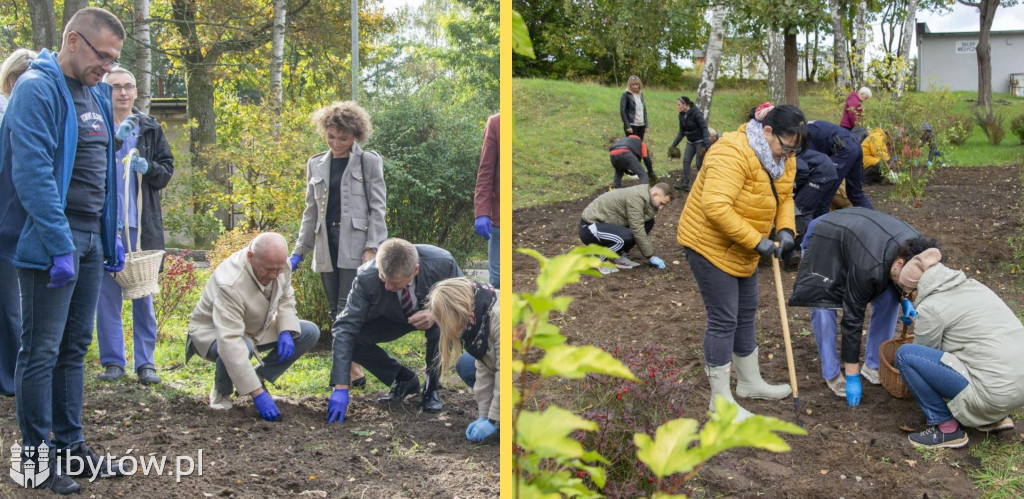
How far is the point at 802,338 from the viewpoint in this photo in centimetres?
554

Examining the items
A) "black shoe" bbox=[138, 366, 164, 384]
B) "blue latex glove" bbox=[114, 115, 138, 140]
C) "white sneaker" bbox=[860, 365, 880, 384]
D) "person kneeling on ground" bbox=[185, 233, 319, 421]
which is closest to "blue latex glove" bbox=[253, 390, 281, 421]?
"person kneeling on ground" bbox=[185, 233, 319, 421]

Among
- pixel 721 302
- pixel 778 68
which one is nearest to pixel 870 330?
pixel 721 302

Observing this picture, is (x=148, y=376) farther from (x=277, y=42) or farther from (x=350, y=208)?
(x=277, y=42)

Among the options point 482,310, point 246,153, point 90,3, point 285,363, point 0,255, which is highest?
point 90,3

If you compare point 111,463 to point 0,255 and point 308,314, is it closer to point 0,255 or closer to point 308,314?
point 0,255

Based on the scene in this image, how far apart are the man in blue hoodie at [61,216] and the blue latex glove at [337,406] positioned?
61 cm

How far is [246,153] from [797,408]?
10.1ft

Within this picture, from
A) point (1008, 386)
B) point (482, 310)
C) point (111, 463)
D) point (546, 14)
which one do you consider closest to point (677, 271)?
point (546, 14)

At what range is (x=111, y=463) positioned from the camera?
2.14 meters

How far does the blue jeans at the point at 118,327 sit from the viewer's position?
2.40 metres

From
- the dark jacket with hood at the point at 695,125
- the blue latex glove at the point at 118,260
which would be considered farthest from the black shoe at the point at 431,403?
the dark jacket with hood at the point at 695,125

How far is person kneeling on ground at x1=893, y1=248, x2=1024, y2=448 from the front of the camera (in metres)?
3.79

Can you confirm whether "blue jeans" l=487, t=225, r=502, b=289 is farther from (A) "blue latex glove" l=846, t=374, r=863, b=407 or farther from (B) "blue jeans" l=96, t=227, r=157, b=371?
(A) "blue latex glove" l=846, t=374, r=863, b=407

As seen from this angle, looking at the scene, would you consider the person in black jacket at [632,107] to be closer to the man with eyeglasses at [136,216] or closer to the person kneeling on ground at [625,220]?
the person kneeling on ground at [625,220]
